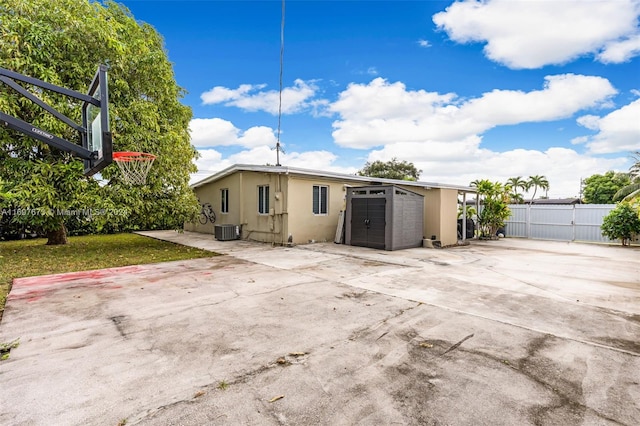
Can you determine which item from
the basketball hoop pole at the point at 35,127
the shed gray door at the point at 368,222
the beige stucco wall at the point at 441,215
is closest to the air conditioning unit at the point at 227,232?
the shed gray door at the point at 368,222

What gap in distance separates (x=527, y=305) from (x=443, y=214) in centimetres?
768

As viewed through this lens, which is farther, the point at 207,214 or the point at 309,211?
the point at 207,214

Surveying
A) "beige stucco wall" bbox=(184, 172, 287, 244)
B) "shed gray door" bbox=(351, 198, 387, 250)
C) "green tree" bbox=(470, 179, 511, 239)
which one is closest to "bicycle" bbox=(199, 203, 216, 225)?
"beige stucco wall" bbox=(184, 172, 287, 244)

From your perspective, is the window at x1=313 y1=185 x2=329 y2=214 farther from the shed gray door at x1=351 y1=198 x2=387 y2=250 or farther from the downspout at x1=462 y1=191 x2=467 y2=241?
the downspout at x1=462 y1=191 x2=467 y2=241

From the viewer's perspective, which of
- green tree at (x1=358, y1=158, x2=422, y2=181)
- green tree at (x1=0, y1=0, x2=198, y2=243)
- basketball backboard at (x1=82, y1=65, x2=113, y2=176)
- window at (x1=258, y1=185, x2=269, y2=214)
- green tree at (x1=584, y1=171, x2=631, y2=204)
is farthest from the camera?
green tree at (x1=584, y1=171, x2=631, y2=204)

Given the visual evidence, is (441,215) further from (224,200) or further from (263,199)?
(224,200)

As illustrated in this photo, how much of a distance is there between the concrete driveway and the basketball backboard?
6.58 feet

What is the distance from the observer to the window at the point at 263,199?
1200 centimetres

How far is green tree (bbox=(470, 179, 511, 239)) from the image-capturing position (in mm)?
14109

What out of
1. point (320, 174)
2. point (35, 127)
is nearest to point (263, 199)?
point (320, 174)

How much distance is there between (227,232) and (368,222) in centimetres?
592

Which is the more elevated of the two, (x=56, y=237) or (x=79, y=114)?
(x=79, y=114)

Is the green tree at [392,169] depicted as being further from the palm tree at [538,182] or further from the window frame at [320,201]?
the palm tree at [538,182]

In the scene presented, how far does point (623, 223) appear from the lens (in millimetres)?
12211
